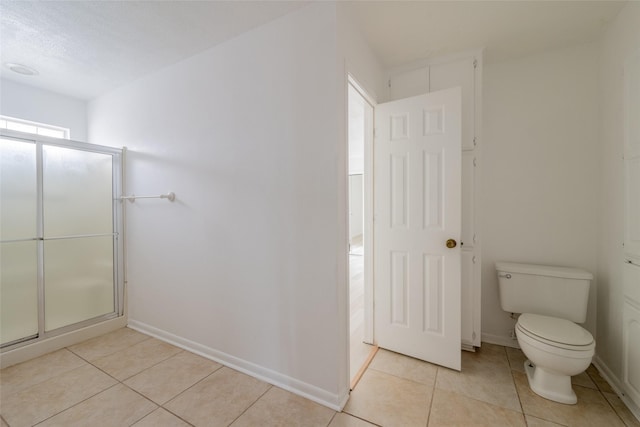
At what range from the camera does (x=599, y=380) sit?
69.6 inches

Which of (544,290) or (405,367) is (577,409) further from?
(405,367)

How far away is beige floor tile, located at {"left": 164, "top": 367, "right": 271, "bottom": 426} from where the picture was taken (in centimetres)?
149

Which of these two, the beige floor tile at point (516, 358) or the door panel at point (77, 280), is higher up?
Answer: the door panel at point (77, 280)

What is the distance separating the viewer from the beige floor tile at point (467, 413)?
1.42 meters

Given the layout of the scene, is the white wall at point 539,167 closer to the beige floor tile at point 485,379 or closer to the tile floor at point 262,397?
the beige floor tile at point 485,379

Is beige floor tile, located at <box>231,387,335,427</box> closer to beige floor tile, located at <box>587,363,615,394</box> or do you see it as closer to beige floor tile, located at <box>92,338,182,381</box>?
beige floor tile, located at <box>92,338,182,381</box>

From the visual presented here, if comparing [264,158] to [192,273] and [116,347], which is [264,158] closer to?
[192,273]

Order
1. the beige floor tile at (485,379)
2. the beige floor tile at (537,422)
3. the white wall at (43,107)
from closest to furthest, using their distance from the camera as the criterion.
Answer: the beige floor tile at (537,422) → the beige floor tile at (485,379) → the white wall at (43,107)

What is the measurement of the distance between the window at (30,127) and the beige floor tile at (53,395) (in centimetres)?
229

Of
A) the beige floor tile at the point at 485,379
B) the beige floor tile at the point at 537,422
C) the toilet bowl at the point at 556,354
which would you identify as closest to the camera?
the beige floor tile at the point at 537,422

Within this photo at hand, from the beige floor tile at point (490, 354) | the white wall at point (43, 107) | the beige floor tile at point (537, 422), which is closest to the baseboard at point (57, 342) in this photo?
the white wall at point (43, 107)

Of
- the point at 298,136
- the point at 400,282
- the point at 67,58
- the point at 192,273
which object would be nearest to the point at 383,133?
the point at 298,136

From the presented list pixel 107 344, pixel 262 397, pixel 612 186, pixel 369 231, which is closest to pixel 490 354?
pixel 369 231

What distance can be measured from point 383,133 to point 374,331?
1.73 meters
